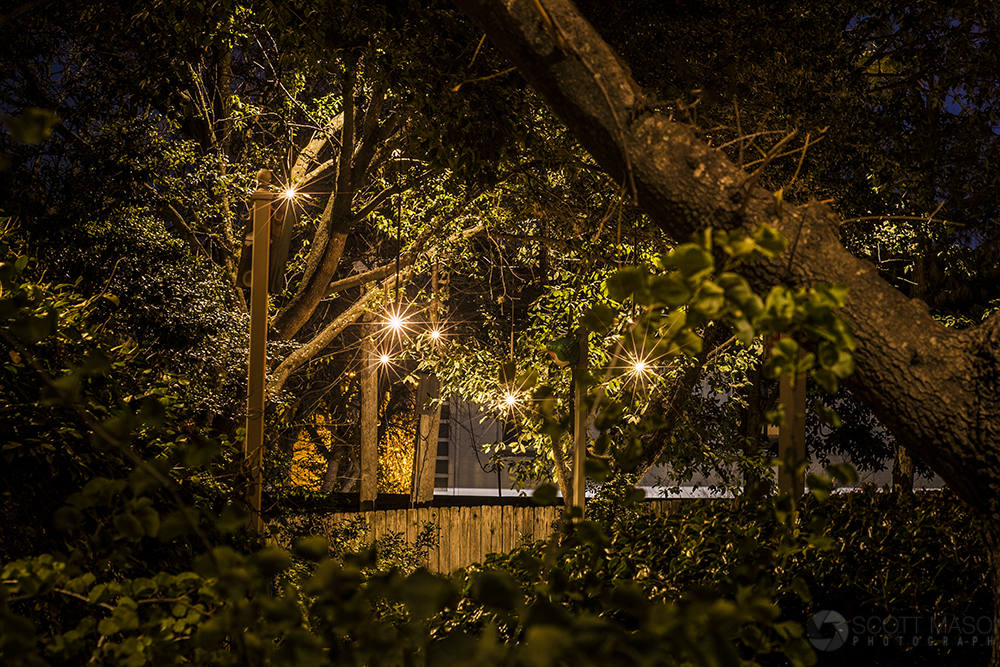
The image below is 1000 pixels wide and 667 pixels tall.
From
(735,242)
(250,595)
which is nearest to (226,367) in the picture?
(250,595)

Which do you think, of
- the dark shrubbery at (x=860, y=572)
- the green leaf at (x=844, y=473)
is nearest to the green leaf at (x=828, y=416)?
the green leaf at (x=844, y=473)

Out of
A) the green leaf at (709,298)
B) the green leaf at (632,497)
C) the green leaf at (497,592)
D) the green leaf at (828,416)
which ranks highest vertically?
the green leaf at (709,298)

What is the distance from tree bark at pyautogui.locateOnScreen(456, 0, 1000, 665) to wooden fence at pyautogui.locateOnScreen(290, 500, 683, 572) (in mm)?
9727

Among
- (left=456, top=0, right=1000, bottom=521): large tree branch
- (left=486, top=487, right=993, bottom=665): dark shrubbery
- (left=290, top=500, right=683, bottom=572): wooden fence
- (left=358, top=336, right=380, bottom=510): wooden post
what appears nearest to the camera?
(left=456, top=0, right=1000, bottom=521): large tree branch

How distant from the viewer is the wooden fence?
1188cm

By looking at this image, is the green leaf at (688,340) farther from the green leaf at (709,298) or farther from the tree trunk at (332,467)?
the tree trunk at (332,467)

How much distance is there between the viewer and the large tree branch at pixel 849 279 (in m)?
2.28

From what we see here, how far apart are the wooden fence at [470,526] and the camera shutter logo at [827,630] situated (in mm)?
8524

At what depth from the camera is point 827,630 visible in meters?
3.37

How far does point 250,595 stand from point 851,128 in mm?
5263

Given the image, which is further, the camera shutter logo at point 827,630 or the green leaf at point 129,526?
the camera shutter logo at point 827,630

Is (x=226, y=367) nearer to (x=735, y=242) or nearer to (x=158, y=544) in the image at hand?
(x=158, y=544)

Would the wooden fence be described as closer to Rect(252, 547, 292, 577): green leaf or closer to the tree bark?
the tree bark

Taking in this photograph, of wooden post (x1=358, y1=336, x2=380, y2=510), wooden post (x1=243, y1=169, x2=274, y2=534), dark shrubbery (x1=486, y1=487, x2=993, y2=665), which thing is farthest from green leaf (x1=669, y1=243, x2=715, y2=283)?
wooden post (x1=358, y1=336, x2=380, y2=510)
